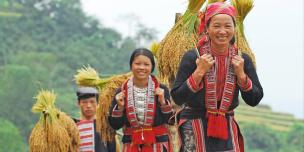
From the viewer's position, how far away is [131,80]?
7957 millimetres

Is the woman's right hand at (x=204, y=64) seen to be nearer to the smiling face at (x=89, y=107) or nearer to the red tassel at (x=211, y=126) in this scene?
the red tassel at (x=211, y=126)

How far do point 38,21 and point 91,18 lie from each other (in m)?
11.0

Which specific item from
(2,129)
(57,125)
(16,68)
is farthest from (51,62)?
(57,125)

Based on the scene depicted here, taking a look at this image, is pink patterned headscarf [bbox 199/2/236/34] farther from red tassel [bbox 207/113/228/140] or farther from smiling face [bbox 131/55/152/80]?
smiling face [bbox 131/55/152/80]

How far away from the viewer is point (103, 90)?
30.7 ft

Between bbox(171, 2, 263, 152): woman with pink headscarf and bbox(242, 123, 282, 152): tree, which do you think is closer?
bbox(171, 2, 263, 152): woman with pink headscarf

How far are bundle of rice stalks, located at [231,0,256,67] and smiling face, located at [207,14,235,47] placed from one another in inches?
78.5

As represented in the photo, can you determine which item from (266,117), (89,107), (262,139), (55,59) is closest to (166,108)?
(89,107)

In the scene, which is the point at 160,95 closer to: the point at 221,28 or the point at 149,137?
the point at 149,137

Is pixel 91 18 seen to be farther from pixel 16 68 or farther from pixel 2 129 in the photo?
pixel 2 129

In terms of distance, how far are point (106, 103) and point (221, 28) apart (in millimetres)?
2964

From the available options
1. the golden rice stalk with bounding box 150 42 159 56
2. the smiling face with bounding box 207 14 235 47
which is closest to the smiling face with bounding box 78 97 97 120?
the golden rice stalk with bounding box 150 42 159 56

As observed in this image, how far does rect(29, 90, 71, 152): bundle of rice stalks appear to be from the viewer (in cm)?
899

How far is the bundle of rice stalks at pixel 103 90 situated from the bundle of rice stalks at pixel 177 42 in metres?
0.55
